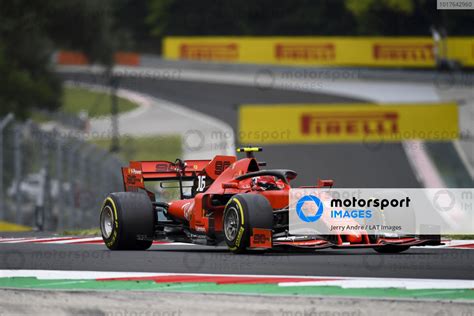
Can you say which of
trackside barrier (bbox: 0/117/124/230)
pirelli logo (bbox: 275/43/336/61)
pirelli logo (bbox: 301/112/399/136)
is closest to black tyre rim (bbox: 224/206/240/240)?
trackside barrier (bbox: 0/117/124/230)

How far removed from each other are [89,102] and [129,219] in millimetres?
41278

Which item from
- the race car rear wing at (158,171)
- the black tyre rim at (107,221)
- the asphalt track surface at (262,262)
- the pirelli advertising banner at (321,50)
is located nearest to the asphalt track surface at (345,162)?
the pirelli advertising banner at (321,50)

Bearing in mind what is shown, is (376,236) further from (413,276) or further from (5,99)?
(5,99)

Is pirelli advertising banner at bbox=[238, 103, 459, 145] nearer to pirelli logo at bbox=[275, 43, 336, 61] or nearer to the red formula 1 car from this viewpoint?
pirelli logo at bbox=[275, 43, 336, 61]

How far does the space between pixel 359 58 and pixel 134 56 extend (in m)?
12.6

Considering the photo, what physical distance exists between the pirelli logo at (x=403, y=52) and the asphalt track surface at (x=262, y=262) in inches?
1661

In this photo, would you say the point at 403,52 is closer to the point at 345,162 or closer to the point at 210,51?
the point at 210,51

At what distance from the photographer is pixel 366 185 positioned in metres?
29.2

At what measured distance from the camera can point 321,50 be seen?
55.2 meters

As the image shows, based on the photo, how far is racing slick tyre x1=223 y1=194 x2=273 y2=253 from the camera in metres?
10.8

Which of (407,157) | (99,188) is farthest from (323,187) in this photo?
(407,157)

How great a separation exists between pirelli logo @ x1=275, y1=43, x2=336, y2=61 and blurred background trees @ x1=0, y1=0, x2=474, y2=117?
4.03 meters

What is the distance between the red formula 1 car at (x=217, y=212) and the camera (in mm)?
10906

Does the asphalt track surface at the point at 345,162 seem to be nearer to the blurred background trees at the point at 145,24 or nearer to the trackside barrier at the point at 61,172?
the trackside barrier at the point at 61,172
